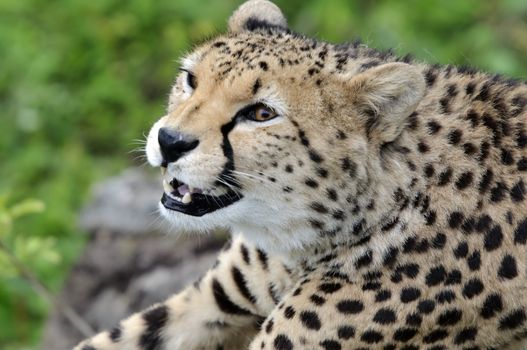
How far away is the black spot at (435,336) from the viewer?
3807 millimetres

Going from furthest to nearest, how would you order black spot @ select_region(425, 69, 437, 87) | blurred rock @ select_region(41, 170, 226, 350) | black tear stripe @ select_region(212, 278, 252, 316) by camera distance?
blurred rock @ select_region(41, 170, 226, 350), black tear stripe @ select_region(212, 278, 252, 316), black spot @ select_region(425, 69, 437, 87)

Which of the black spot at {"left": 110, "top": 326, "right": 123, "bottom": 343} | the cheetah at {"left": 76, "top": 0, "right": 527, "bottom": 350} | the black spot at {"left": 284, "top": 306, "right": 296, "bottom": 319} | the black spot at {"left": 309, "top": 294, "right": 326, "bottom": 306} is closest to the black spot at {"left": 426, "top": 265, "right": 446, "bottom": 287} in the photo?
the cheetah at {"left": 76, "top": 0, "right": 527, "bottom": 350}

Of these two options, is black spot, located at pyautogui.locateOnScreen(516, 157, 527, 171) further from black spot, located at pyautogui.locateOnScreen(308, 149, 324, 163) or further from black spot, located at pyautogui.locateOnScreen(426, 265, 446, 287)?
black spot, located at pyautogui.locateOnScreen(308, 149, 324, 163)

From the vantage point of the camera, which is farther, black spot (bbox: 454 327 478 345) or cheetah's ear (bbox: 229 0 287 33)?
cheetah's ear (bbox: 229 0 287 33)

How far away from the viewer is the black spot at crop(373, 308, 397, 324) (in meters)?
3.77

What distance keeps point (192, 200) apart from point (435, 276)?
0.83 m

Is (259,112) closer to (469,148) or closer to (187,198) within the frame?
(187,198)

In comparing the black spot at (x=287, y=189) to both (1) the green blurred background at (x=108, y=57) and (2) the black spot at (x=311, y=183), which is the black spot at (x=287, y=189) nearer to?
(2) the black spot at (x=311, y=183)

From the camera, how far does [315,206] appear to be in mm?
3684

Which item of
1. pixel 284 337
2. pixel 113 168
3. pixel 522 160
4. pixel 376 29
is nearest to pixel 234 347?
pixel 284 337

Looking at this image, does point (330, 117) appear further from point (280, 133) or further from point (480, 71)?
point (480, 71)

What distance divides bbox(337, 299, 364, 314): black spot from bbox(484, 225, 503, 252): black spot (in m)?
0.45

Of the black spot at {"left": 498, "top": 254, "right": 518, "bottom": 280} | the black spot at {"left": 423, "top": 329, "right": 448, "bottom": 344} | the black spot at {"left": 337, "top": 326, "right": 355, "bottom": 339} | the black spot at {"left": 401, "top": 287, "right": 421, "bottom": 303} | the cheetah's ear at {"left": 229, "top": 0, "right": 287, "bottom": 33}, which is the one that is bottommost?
the black spot at {"left": 423, "top": 329, "right": 448, "bottom": 344}

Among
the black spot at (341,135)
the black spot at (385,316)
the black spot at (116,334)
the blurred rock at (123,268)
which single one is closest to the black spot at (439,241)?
the black spot at (385,316)
